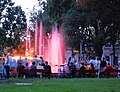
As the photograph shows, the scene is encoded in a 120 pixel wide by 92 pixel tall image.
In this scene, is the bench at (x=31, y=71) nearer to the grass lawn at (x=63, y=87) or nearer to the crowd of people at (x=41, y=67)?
the crowd of people at (x=41, y=67)

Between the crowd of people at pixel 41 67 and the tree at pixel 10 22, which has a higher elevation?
the tree at pixel 10 22

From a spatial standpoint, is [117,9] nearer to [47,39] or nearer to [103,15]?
[103,15]

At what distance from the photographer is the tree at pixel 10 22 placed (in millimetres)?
64688

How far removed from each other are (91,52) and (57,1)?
39.8 meters

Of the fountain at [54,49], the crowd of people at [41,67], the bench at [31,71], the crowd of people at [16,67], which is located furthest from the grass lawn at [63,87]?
the fountain at [54,49]

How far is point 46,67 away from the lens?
116 feet

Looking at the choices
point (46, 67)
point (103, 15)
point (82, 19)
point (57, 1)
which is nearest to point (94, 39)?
point (82, 19)

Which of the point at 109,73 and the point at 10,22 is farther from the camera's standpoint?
the point at 10,22

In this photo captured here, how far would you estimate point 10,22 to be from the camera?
66.8 m

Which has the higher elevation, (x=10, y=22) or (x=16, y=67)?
(x=10, y=22)

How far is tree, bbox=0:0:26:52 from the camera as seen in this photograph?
64.7m

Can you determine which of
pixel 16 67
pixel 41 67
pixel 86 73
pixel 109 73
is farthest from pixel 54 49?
pixel 41 67

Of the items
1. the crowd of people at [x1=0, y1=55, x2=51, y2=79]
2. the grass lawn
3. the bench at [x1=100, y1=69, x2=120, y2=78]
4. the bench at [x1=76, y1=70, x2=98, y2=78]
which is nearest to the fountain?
the bench at [x1=76, y1=70, x2=98, y2=78]

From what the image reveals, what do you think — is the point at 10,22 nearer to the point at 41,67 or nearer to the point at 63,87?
the point at 41,67
